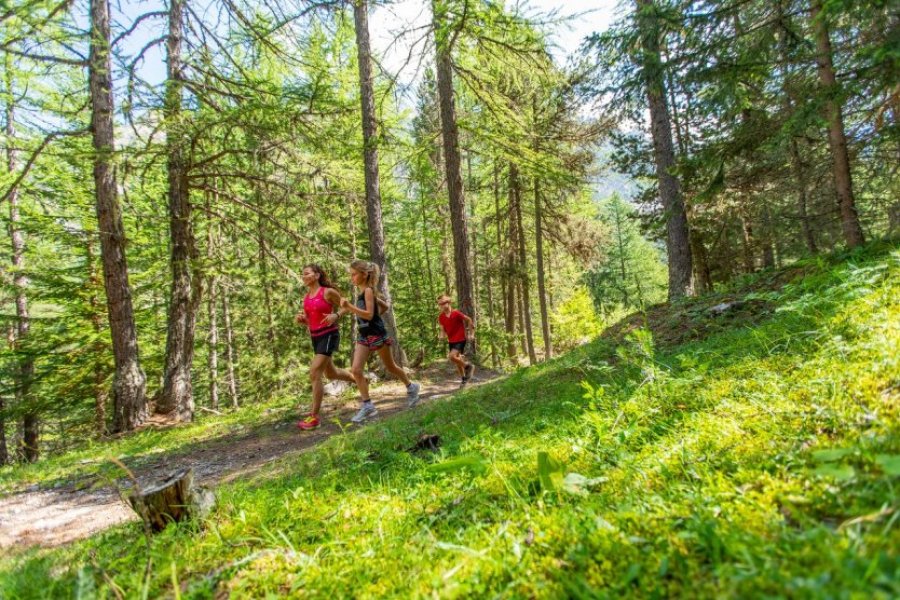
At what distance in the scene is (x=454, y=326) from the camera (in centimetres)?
926

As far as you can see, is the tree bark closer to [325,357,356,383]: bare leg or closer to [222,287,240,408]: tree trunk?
[325,357,356,383]: bare leg

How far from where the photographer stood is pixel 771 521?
144 centimetres

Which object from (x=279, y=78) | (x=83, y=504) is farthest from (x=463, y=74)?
(x=83, y=504)

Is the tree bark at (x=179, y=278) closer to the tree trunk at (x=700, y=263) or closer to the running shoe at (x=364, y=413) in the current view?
the running shoe at (x=364, y=413)

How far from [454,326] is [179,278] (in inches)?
253

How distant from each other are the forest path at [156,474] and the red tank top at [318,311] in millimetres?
1590

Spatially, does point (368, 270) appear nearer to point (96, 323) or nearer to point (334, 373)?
point (334, 373)

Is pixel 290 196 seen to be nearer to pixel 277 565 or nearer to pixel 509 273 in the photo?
pixel 277 565

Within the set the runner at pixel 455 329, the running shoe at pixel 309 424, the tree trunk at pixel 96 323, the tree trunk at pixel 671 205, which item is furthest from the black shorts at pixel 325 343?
the tree trunk at pixel 96 323

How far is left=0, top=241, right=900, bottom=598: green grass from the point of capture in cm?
132

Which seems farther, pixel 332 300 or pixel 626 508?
pixel 332 300

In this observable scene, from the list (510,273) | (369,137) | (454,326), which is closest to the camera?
(454,326)

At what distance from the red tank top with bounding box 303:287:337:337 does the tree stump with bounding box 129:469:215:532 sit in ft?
13.1

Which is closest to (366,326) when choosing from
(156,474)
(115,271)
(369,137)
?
(156,474)
